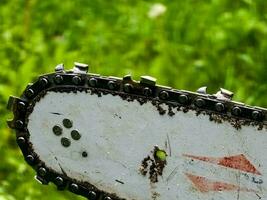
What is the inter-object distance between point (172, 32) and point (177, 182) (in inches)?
72.4

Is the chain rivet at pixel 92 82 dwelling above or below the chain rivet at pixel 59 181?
above

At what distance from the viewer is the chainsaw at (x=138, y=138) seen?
6.75 feet

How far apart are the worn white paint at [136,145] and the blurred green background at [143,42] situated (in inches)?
39.2

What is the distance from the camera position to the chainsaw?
2057 mm

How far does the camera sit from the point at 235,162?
2082 millimetres

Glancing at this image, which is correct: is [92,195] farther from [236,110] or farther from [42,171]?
[236,110]

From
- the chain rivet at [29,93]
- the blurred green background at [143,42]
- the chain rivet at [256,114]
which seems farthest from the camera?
the blurred green background at [143,42]

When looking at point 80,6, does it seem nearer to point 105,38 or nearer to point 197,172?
point 105,38

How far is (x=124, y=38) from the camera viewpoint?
3.98m

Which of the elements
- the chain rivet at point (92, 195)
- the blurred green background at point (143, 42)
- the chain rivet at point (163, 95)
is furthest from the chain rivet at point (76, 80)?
the blurred green background at point (143, 42)

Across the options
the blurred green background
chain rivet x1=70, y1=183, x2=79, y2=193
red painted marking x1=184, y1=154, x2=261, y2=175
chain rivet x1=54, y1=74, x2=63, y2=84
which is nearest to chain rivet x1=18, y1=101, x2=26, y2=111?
chain rivet x1=54, y1=74, x2=63, y2=84

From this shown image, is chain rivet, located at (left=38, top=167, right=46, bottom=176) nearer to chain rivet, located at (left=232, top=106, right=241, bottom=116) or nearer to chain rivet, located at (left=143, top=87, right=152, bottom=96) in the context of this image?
chain rivet, located at (left=143, top=87, right=152, bottom=96)

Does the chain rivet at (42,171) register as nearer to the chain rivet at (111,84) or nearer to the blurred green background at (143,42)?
the chain rivet at (111,84)

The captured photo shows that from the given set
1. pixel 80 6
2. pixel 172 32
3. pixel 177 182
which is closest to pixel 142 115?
pixel 177 182
